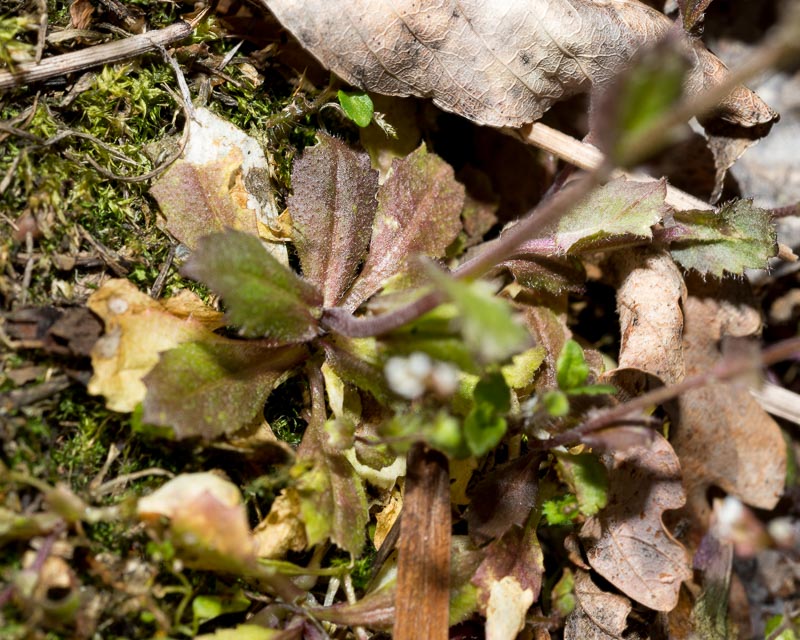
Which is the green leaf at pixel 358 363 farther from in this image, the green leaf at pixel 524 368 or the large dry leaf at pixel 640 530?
the large dry leaf at pixel 640 530

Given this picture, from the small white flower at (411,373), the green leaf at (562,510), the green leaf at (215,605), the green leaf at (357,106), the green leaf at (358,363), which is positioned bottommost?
the green leaf at (215,605)

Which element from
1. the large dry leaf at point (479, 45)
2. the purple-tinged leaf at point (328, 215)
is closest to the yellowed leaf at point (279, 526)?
the purple-tinged leaf at point (328, 215)

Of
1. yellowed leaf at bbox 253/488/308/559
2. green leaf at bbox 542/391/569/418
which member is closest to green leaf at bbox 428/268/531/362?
green leaf at bbox 542/391/569/418

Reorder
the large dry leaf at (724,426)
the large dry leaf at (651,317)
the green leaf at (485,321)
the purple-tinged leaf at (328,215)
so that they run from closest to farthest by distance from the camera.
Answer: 1. the green leaf at (485,321)
2. the purple-tinged leaf at (328,215)
3. the large dry leaf at (651,317)
4. the large dry leaf at (724,426)

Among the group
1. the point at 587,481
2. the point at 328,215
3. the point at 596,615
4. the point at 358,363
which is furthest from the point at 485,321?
the point at 596,615

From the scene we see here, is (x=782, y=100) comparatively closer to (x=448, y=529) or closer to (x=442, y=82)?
(x=442, y=82)

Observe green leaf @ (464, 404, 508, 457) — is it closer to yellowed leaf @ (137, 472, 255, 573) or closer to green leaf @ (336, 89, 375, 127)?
yellowed leaf @ (137, 472, 255, 573)
